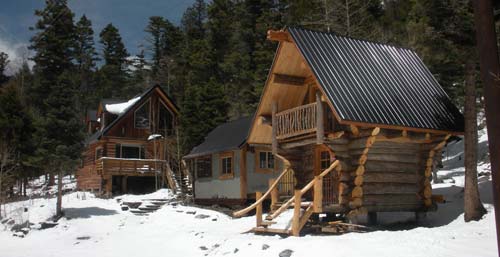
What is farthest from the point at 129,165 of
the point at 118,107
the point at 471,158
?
the point at 471,158

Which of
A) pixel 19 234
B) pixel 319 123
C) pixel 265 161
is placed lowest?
pixel 19 234

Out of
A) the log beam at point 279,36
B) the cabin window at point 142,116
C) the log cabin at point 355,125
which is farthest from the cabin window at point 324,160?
the cabin window at point 142,116

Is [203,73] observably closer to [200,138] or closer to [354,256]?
[200,138]

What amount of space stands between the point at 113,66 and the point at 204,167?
133 feet

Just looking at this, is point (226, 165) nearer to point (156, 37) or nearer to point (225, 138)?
point (225, 138)

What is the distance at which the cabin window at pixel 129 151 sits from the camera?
38031 mm

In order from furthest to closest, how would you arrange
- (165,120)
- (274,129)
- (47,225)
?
(165,120) → (47,225) → (274,129)

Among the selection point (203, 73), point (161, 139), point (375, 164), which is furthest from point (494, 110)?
point (203, 73)

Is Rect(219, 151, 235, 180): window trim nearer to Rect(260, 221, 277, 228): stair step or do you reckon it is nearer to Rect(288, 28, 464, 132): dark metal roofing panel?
Rect(260, 221, 277, 228): stair step

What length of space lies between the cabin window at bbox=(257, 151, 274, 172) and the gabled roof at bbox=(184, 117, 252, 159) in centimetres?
140

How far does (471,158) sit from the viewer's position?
1650 centimetres

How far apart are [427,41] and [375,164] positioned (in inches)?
178

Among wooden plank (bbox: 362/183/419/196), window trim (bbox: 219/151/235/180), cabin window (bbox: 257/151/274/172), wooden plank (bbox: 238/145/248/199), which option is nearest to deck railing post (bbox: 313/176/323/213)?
wooden plank (bbox: 362/183/419/196)

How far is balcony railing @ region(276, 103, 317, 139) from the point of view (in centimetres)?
1744
